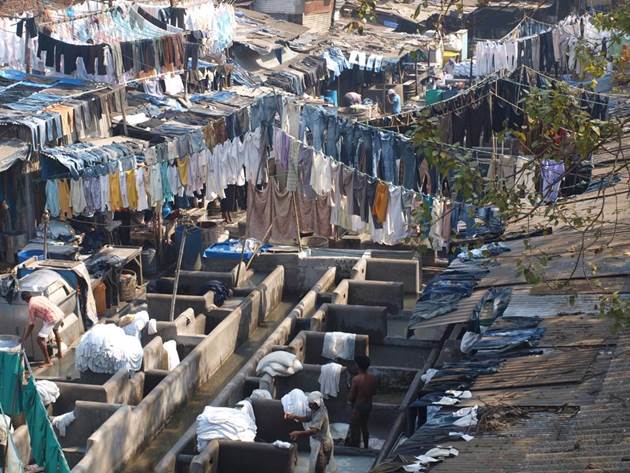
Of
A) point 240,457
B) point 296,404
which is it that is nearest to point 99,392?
point 240,457

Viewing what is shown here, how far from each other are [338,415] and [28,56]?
12.5 metres

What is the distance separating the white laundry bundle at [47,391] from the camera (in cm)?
1402

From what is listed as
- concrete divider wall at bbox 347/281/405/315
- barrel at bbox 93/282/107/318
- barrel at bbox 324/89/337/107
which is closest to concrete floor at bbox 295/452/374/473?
concrete divider wall at bbox 347/281/405/315

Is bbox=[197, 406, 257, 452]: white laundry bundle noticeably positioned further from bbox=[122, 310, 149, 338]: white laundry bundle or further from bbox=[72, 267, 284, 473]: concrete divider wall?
bbox=[122, 310, 149, 338]: white laundry bundle

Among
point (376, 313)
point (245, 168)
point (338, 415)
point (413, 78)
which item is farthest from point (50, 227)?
point (413, 78)

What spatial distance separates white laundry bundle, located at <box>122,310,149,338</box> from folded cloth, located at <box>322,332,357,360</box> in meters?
2.52

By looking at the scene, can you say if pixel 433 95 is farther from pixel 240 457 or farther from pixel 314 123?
pixel 240 457

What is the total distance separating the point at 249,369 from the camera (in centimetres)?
1534

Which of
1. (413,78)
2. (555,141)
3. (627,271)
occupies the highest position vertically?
(555,141)

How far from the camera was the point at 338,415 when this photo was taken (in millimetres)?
15219

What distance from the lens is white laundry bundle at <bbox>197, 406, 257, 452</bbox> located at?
13070 mm

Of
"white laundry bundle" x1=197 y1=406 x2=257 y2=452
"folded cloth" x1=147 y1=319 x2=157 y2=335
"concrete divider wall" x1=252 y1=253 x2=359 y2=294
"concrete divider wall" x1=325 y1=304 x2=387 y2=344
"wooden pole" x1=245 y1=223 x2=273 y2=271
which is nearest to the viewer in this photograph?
"white laundry bundle" x1=197 y1=406 x2=257 y2=452

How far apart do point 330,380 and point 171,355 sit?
2.52 m

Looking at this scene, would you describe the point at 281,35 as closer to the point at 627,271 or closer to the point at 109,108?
the point at 109,108
